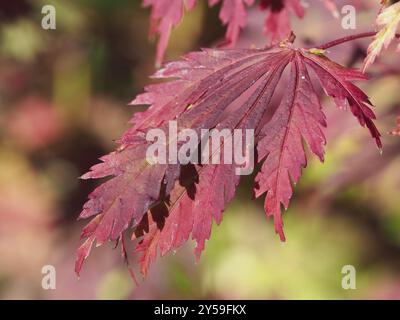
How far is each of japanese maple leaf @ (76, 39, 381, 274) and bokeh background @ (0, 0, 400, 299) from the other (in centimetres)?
78

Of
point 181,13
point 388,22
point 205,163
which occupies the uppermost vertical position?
point 181,13

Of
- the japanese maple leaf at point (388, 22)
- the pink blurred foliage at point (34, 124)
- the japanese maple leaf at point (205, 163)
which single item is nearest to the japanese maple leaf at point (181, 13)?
the japanese maple leaf at point (205, 163)

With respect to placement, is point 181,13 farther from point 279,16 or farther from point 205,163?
point 205,163

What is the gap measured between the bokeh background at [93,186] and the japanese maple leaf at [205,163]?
0.78m

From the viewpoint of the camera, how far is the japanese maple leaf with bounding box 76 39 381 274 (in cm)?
68

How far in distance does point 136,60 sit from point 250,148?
1.04 m

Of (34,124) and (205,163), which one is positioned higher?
(34,124)

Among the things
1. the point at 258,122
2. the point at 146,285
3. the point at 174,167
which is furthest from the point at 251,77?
the point at 146,285

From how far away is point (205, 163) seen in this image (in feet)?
2.36

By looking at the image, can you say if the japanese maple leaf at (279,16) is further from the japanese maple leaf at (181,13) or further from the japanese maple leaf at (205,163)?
the japanese maple leaf at (205,163)

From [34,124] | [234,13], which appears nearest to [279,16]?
[234,13]

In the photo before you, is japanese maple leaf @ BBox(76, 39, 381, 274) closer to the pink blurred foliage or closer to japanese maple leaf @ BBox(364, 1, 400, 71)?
japanese maple leaf @ BBox(364, 1, 400, 71)

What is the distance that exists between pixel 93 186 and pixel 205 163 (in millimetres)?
874

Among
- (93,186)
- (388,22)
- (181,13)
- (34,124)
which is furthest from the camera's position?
(34,124)
